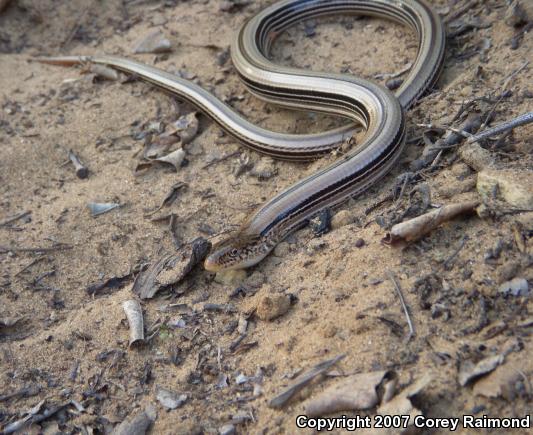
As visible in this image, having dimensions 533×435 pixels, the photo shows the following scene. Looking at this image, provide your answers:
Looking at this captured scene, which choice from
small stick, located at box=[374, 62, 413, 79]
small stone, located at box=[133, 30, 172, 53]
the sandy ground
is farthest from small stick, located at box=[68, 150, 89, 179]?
small stick, located at box=[374, 62, 413, 79]

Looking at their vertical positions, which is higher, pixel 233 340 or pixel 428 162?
pixel 428 162

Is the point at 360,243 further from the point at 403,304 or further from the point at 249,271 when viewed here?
the point at 249,271

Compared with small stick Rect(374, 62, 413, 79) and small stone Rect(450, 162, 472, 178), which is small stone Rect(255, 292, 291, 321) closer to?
small stone Rect(450, 162, 472, 178)

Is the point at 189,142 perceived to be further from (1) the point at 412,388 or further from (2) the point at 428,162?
(1) the point at 412,388

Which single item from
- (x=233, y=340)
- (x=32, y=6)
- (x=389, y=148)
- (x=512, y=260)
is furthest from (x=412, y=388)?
(x=32, y=6)

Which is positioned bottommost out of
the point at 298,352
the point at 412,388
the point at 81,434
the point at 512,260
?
the point at 81,434
